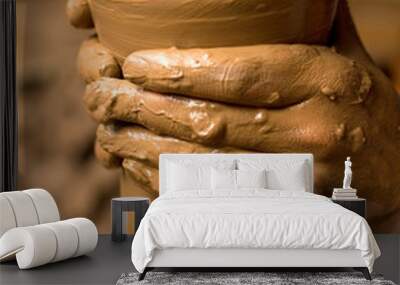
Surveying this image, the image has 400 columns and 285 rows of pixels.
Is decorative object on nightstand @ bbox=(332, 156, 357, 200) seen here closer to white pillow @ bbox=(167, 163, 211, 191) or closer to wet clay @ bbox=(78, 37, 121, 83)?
white pillow @ bbox=(167, 163, 211, 191)

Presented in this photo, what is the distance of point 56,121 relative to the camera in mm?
3939

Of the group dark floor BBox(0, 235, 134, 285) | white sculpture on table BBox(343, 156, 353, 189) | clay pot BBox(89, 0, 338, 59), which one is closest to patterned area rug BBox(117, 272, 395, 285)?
dark floor BBox(0, 235, 134, 285)

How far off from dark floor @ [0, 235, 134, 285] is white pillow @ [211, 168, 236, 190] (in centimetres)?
56

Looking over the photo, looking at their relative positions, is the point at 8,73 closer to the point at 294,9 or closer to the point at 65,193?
the point at 65,193

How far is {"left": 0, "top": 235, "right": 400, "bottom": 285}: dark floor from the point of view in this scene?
270 centimetres

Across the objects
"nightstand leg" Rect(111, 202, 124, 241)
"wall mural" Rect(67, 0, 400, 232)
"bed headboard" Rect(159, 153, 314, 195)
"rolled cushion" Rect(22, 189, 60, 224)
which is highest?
"wall mural" Rect(67, 0, 400, 232)

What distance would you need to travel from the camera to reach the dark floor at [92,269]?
270cm

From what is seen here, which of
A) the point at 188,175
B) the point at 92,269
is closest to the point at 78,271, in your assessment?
the point at 92,269

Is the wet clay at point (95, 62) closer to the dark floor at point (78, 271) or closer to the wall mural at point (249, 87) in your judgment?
the wall mural at point (249, 87)

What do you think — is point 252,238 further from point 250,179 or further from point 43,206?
point 43,206

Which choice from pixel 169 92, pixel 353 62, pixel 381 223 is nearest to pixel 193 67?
pixel 169 92

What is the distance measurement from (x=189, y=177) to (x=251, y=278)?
0.94m

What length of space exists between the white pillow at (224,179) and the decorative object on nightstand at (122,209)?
0.41 m

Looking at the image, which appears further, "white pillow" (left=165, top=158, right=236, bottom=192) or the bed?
"white pillow" (left=165, top=158, right=236, bottom=192)
